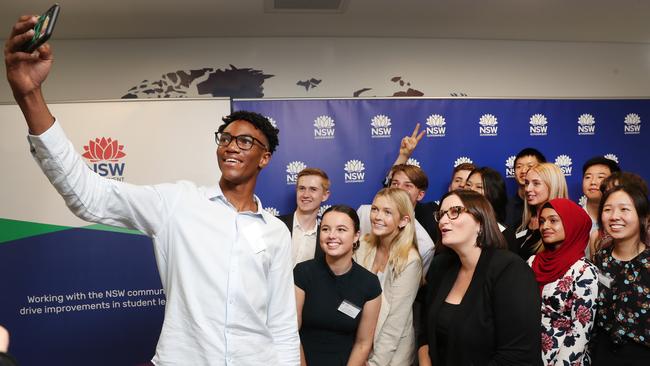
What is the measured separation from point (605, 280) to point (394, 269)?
1027 mm

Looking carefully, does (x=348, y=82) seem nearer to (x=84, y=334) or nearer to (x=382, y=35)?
(x=382, y=35)

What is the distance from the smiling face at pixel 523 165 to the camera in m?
3.74

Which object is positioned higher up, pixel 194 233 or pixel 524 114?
pixel 524 114

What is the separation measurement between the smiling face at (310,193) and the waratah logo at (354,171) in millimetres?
676

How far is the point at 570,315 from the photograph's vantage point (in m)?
2.25

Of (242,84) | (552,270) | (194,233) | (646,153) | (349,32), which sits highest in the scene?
(349,32)

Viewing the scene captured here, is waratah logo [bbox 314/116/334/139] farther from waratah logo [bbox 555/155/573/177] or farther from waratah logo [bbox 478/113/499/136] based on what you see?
waratah logo [bbox 555/155/573/177]

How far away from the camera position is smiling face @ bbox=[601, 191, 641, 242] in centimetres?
238

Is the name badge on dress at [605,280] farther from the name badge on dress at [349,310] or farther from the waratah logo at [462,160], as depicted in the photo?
the waratah logo at [462,160]

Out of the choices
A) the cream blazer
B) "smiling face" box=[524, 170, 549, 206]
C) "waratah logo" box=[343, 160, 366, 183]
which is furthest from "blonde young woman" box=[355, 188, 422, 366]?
"waratah logo" box=[343, 160, 366, 183]

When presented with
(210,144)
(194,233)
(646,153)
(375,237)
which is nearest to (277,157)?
(210,144)

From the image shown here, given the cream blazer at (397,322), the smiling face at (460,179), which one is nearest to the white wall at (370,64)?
the smiling face at (460,179)

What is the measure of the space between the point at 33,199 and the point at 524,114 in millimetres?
3920

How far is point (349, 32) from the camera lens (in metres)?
4.42
